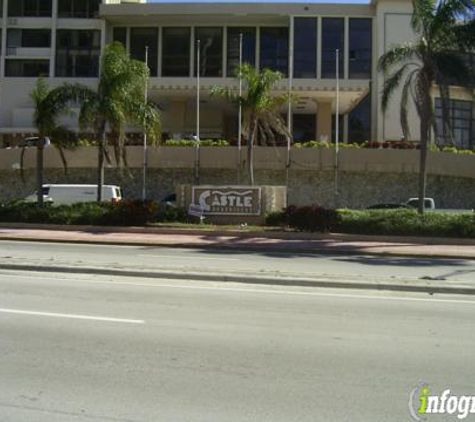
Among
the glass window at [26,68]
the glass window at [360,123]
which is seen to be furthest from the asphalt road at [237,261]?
the glass window at [26,68]

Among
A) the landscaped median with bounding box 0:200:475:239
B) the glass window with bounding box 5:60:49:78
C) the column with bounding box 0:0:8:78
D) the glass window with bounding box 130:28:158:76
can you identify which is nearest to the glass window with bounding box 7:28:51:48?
the column with bounding box 0:0:8:78

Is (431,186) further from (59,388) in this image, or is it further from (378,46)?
(59,388)

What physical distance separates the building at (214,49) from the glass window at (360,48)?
8 cm

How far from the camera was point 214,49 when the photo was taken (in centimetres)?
5216

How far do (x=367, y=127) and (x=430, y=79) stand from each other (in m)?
26.3

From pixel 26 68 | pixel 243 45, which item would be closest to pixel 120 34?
pixel 26 68

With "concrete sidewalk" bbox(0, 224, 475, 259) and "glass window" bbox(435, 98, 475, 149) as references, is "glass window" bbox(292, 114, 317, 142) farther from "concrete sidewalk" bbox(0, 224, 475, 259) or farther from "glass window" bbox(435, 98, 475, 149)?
"concrete sidewalk" bbox(0, 224, 475, 259)

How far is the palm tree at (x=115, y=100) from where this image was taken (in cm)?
2795

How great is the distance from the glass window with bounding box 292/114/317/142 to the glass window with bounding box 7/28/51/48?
21493 millimetres

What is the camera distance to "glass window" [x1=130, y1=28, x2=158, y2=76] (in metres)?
52.6

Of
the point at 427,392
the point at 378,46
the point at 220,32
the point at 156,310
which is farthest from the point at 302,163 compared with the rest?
the point at 427,392

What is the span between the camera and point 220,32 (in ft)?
171

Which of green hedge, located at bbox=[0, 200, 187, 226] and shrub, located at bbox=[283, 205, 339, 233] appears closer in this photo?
shrub, located at bbox=[283, 205, 339, 233]

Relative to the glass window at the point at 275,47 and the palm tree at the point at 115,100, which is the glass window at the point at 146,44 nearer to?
the glass window at the point at 275,47
